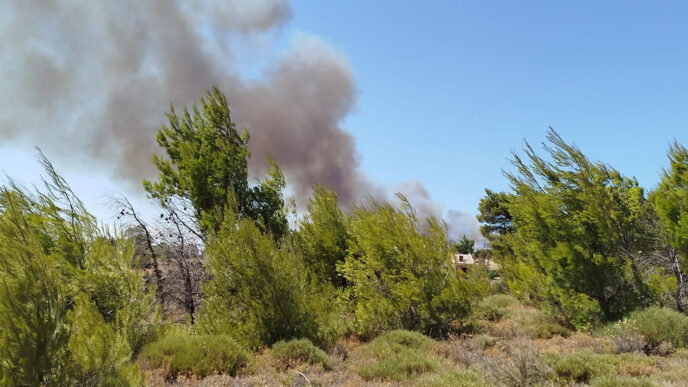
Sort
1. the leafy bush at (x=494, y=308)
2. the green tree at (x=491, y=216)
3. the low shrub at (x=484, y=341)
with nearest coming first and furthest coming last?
1. the low shrub at (x=484, y=341)
2. the leafy bush at (x=494, y=308)
3. the green tree at (x=491, y=216)

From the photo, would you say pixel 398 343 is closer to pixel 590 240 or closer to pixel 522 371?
pixel 522 371

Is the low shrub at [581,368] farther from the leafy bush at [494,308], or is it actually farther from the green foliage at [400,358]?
the leafy bush at [494,308]

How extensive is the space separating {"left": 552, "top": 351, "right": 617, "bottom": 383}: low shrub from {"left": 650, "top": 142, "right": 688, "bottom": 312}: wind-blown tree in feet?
18.8

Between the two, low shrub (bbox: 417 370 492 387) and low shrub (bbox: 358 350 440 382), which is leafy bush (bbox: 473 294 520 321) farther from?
low shrub (bbox: 417 370 492 387)

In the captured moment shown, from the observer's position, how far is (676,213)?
37.1 feet

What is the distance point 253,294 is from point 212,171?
897cm

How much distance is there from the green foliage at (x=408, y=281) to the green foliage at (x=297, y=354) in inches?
154

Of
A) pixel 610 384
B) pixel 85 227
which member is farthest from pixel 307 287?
pixel 610 384

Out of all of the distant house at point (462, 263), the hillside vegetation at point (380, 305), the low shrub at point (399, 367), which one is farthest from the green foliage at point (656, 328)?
the low shrub at point (399, 367)

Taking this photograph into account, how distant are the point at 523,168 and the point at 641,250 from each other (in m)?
4.60

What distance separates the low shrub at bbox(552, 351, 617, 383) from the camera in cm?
703

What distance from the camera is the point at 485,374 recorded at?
6.94 metres

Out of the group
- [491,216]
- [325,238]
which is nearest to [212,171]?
[325,238]

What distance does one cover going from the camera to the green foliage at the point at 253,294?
10562mm
